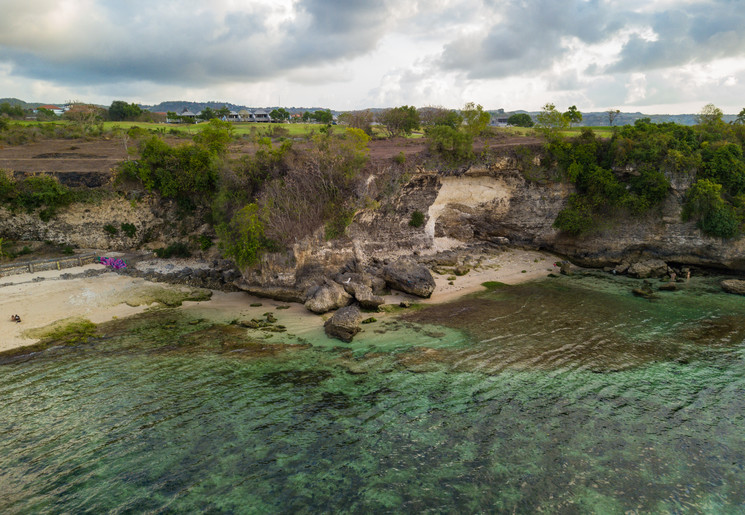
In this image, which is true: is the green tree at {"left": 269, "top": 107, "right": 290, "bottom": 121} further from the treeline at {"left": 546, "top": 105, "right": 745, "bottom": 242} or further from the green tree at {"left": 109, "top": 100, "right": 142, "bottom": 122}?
the treeline at {"left": 546, "top": 105, "right": 745, "bottom": 242}

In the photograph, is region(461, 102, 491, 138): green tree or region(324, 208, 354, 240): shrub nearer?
region(324, 208, 354, 240): shrub

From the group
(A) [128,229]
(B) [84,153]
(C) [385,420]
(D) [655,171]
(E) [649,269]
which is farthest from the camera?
(B) [84,153]

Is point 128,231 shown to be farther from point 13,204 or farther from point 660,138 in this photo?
point 660,138

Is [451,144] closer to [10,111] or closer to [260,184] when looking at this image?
[260,184]

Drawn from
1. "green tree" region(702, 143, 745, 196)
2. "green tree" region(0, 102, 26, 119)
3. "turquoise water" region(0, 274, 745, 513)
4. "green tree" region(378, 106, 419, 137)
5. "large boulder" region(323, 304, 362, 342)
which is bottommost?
"turquoise water" region(0, 274, 745, 513)

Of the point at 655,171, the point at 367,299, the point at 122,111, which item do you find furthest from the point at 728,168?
the point at 122,111

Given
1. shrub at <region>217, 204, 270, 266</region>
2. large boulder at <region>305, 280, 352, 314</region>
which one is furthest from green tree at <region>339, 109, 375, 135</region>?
large boulder at <region>305, 280, 352, 314</region>
